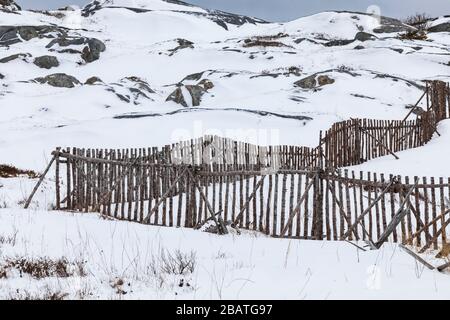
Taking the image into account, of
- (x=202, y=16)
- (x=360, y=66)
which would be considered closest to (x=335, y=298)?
(x=360, y=66)

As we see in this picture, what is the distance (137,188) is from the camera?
953 centimetres

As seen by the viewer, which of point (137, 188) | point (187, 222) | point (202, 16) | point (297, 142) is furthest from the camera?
point (202, 16)

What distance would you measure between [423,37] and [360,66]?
1063cm

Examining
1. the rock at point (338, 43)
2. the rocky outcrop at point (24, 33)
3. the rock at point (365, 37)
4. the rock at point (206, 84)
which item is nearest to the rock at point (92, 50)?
the rocky outcrop at point (24, 33)

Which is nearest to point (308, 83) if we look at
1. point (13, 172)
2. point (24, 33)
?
point (13, 172)

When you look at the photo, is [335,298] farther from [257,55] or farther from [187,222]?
[257,55]

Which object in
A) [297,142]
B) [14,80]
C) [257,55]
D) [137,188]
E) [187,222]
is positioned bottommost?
[187,222]

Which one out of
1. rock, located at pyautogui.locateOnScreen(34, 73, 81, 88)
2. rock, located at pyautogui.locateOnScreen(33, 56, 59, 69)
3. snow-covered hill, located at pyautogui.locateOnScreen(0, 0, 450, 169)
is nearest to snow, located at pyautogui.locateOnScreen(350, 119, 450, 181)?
snow-covered hill, located at pyautogui.locateOnScreen(0, 0, 450, 169)

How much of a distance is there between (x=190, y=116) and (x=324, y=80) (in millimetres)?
8957

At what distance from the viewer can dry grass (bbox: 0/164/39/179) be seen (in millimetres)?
13258

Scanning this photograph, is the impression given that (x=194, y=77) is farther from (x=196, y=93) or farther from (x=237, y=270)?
(x=237, y=270)

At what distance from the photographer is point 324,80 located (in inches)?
973

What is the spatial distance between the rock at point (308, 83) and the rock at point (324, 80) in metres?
0.30

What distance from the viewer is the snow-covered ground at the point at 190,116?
397cm
